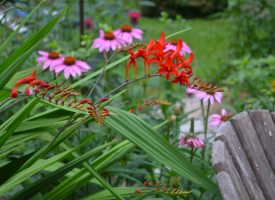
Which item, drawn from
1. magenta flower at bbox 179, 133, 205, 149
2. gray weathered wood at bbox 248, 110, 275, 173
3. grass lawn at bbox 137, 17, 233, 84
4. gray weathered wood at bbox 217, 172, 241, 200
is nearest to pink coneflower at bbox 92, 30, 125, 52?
magenta flower at bbox 179, 133, 205, 149

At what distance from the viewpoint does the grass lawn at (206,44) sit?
4.09 m

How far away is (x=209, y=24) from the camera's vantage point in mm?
8250

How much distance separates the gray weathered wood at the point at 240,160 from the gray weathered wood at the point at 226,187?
158 mm

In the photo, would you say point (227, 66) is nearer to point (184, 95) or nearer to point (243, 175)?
point (184, 95)

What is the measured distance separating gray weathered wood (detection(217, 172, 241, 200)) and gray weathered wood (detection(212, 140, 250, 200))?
28 mm

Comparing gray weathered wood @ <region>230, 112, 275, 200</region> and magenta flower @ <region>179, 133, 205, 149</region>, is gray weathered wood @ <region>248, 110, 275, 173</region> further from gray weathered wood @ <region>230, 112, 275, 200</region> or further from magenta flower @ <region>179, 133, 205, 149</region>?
magenta flower @ <region>179, 133, 205, 149</region>

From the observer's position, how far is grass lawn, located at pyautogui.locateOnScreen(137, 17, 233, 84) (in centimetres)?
409

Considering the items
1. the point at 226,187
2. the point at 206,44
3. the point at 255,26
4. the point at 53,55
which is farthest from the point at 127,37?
the point at 206,44

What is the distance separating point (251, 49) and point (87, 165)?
3462mm

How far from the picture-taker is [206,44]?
617cm

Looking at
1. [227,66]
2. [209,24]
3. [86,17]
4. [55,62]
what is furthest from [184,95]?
[209,24]

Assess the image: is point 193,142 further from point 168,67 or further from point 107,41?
point 107,41

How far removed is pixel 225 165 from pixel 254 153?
0.27 m

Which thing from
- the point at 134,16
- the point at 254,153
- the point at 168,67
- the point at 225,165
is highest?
the point at 168,67
